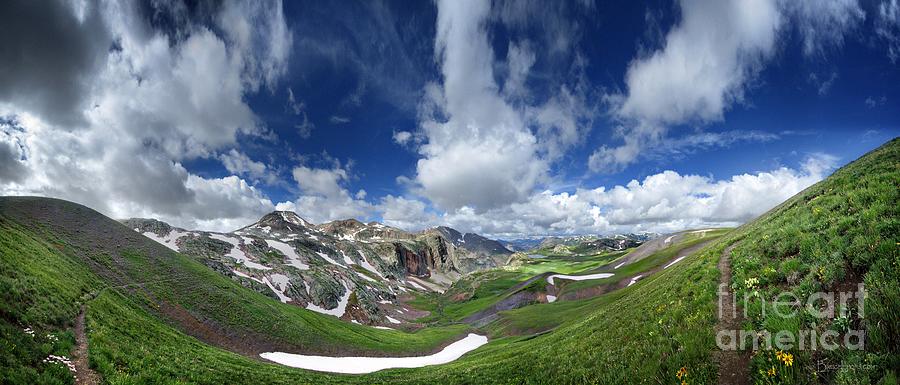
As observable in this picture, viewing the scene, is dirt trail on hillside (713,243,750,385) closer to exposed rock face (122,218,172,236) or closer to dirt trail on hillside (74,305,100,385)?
dirt trail on hillside (74,305,100,385)

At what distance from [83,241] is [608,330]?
267 ft

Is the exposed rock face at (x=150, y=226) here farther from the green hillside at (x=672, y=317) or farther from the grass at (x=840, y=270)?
the grass at (x=840, y=270)

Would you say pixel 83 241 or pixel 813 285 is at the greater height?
pixel 813 285

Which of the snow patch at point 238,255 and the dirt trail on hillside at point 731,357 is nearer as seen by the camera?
the dirt trail on hillside at point 731,357

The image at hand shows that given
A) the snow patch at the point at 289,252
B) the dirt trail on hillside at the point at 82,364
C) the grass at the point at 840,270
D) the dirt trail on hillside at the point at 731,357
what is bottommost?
the snow patch at the point at 289,252

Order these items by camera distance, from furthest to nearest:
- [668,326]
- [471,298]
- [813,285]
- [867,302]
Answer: [471,298] → [668,326] → [813,285] → [867,302]

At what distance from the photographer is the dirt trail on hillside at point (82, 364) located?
14.9m

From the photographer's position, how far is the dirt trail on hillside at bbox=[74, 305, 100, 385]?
1490 centimetres

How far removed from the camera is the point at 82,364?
16.4 m

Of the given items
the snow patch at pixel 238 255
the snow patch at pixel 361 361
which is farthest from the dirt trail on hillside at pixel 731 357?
the snow patch at pixel 238 255

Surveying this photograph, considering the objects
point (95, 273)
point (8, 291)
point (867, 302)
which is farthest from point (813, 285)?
point (95, 273)

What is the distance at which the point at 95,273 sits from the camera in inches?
1674

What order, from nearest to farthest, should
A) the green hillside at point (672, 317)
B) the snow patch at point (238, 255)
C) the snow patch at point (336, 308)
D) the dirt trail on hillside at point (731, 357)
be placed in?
the green hillside at point (672, 317) → the dirt trail on hillside at point (731, 357) → the snow patch at point (336, 308) → the snow patch at point (238, 255)

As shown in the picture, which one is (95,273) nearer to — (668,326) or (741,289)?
(668,326)
